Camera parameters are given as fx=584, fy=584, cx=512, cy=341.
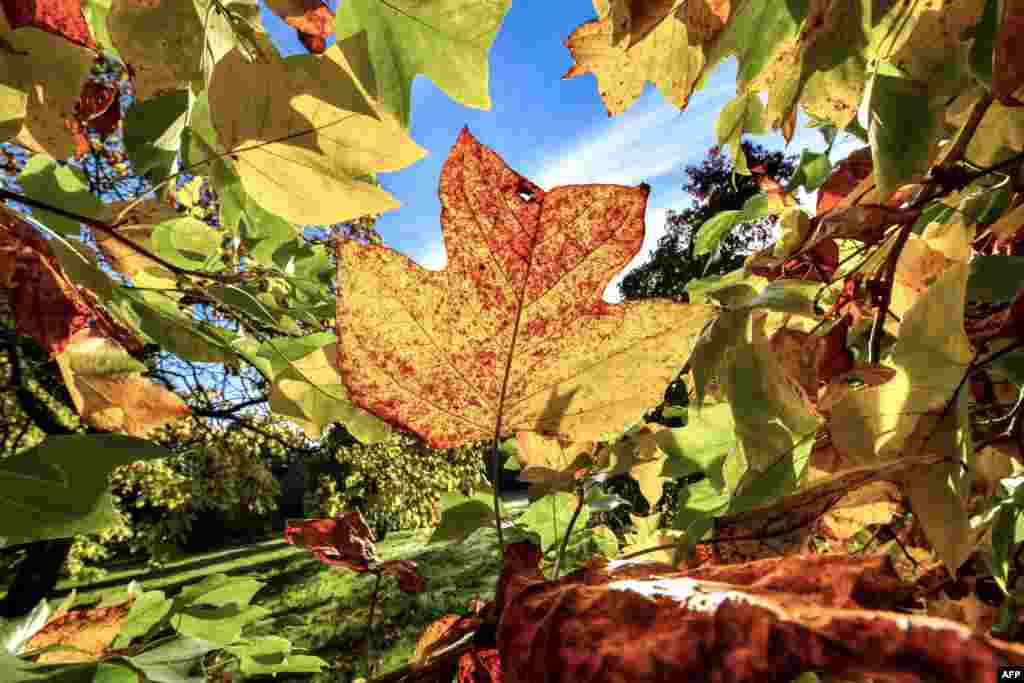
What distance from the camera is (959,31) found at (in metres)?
0.57

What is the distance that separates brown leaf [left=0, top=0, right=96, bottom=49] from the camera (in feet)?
1.58

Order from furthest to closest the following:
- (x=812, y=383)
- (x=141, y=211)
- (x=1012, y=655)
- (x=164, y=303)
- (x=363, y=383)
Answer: (x=164, y=303)
(x=141, y=211)
(x=812, y=383)
(x=363, y=383)
(x=1012, y=655)

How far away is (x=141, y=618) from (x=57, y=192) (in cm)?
75

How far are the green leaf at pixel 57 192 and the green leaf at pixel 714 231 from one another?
1092 millimetres

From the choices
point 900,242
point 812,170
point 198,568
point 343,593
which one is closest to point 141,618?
point 900,242

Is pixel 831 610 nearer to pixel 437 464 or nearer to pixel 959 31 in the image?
pixel 959 31

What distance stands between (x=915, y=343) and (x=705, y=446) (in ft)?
0.94

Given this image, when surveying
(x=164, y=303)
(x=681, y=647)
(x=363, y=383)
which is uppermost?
(x=164, y=303)

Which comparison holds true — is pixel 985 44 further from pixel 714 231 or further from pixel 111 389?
pixel 111 389

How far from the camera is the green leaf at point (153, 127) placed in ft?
2.41

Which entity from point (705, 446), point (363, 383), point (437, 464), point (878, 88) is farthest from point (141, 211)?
point (437, 464)

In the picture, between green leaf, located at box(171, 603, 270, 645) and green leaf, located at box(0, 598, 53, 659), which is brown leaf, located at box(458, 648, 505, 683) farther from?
green leaf, located at box(0, 598, 53, 659)

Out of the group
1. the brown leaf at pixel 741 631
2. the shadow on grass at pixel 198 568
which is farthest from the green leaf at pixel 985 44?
the shadow on grass at pixel 198 568

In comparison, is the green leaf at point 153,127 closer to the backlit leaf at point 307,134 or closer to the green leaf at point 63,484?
the backlit leaf at point 307,134
